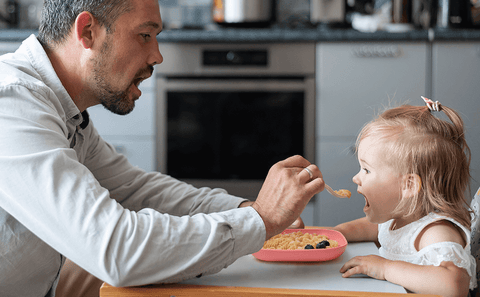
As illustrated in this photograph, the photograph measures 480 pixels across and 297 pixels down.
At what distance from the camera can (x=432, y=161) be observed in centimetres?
103

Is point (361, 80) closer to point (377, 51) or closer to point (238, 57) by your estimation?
point (377, 51)

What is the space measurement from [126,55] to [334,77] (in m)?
1.51

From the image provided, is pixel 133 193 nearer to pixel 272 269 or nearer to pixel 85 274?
pixel 85 274

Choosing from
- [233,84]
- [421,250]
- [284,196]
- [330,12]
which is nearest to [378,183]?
[421,250]

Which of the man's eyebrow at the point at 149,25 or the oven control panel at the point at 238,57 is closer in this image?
the man's eyebrow at the point at 149,25

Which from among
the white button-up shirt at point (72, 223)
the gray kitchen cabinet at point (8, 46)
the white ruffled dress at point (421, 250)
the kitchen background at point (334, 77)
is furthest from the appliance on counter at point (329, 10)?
the white button-up shirt at point (72, 223)

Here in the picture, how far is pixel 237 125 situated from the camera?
2.59 meters

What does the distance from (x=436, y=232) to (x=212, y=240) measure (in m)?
0.47

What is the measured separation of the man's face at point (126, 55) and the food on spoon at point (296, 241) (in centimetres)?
52

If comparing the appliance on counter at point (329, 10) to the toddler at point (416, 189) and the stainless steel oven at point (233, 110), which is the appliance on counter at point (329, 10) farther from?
the toddler at point (416, 189)

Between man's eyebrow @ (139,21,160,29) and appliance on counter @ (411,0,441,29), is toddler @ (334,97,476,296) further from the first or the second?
appliance on counter @ (411,0,441,29)

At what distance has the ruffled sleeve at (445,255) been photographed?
0.90 meters

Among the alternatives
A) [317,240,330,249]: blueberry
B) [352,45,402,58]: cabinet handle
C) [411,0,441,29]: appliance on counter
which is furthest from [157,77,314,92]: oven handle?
[317,240,330,249]: blueberry

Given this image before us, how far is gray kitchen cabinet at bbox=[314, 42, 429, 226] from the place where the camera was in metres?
2.40
